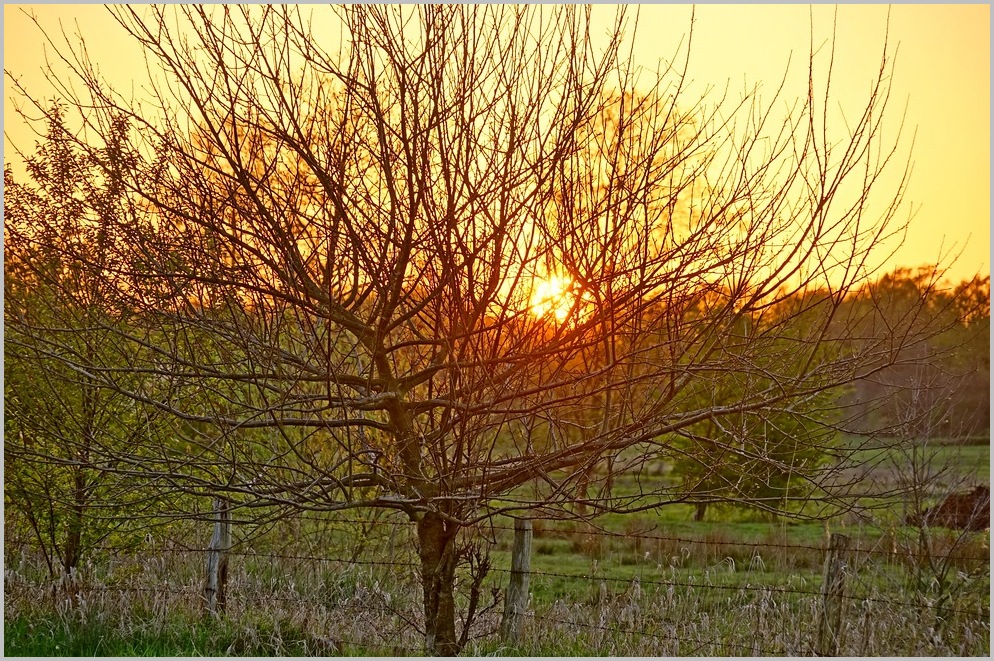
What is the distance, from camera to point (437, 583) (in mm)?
4098

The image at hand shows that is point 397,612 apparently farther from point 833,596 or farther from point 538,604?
point 833,596

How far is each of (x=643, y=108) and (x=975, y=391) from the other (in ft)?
66.5

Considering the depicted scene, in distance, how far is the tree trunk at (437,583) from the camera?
13.4 ft

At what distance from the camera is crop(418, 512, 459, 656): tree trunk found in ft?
13.4

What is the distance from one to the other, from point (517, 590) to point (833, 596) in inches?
70.8

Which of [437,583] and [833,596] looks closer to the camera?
[437,583]

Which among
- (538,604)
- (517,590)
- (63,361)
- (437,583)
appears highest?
(63,361)

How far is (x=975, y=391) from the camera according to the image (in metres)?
20.7

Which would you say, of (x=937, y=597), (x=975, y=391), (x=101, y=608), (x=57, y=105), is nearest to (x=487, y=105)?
(x=57, y=105)

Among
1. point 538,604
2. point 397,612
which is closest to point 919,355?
point 538,604

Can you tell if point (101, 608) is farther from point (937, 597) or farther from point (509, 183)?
point (937, 597)

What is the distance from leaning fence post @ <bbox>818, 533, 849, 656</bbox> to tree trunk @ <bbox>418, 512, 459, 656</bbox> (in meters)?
2.23

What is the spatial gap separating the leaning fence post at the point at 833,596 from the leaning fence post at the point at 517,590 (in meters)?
1.69

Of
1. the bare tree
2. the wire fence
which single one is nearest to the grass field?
the wire fence
